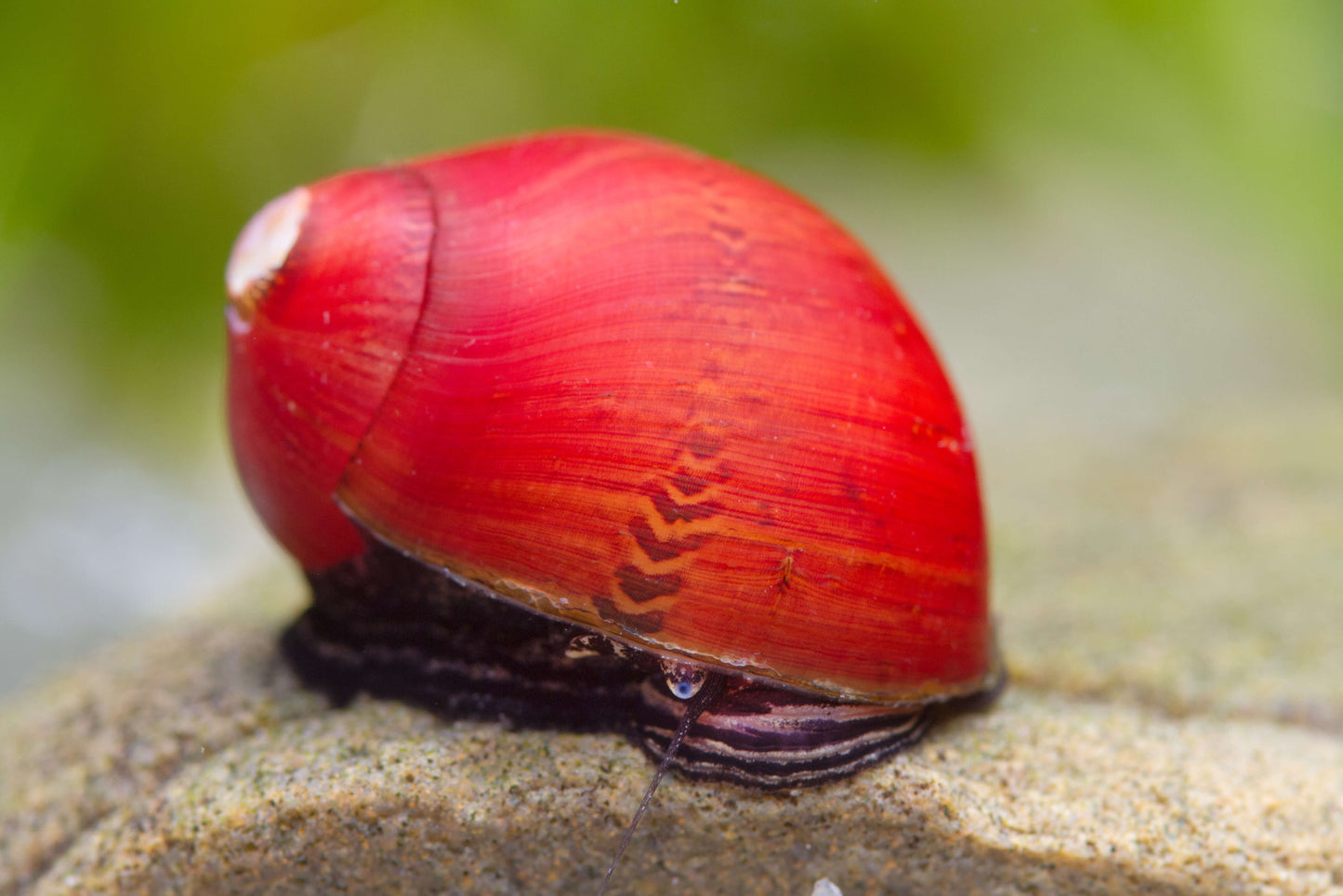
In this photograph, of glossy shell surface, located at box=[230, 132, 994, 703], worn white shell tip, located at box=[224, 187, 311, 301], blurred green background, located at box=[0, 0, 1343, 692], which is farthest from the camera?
blurred green background, located at box=[0, 0, 1343, 692]

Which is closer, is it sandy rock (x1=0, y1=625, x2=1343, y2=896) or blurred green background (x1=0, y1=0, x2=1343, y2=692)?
sandy rock (x1=0, y1=625, x2=1343, y2=896)

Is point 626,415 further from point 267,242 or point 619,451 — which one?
point 267,242

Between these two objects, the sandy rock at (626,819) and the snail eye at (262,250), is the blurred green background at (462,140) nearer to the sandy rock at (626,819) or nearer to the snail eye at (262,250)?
the snail eye at (262,250)

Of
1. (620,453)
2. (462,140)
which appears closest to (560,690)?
(620,453)

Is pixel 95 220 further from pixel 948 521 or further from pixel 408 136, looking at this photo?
pixel 948 521

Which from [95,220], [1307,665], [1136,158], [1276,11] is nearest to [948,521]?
[1307,665]

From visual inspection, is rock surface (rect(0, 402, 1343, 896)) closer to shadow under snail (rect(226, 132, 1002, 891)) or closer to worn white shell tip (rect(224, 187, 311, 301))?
shadow under snail (rect(226, 132, 1002, 891))

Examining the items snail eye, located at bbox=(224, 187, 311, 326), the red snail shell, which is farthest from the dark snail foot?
snail eye, located at bbox=(224, 187, 311, 326)
